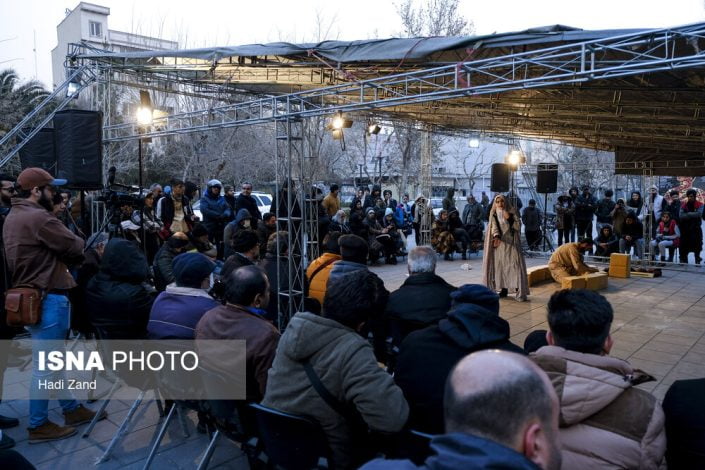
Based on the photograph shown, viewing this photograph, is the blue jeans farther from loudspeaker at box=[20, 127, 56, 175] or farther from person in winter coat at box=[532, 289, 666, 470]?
loudspeaker at box=[20, 127, 56, 175]

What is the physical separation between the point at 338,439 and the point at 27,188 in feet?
9.96

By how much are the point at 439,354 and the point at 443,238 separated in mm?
11161

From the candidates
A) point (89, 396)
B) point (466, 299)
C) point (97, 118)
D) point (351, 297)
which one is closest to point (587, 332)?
point (466, 299)

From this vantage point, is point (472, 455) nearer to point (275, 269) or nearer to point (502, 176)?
point (275, 269)

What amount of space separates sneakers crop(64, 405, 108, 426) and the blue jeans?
214 mm

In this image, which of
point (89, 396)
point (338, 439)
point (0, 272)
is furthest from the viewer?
point (89, 396)

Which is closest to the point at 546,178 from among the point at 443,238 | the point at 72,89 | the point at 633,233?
the point at 633,233

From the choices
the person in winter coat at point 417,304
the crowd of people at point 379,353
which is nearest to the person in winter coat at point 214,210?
the crowd of people at point 379,353

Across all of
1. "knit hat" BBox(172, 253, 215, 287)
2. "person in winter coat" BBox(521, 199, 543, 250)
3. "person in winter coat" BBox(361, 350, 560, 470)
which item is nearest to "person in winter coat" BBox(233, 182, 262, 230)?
"knit hat" BBox(172, 253, 215, 287)

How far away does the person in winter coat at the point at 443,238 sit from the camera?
527 inches

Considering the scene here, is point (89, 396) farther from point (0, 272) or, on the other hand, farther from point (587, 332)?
point (587, 332)

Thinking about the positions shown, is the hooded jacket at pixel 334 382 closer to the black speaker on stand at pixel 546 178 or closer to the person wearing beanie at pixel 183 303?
the person wearing beanie at pixel 183 303

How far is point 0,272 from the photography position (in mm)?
3830

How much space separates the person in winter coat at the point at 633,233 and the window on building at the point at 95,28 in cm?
3973
